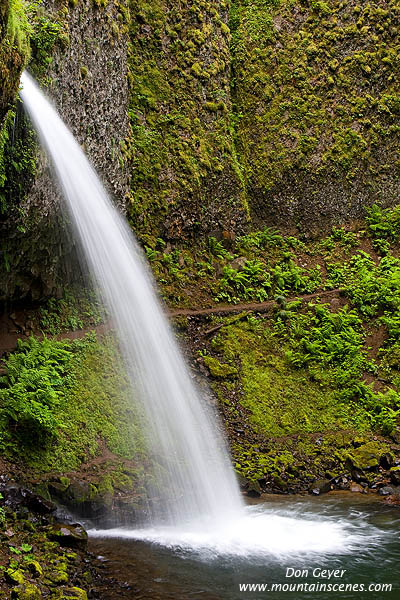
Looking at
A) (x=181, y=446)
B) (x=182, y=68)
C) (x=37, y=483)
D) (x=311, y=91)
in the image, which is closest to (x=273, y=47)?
(x=311, y=91)

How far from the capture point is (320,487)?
994 cm

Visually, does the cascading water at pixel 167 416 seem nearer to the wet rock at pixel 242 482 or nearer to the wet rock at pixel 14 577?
the wet rock at pixel 242 482

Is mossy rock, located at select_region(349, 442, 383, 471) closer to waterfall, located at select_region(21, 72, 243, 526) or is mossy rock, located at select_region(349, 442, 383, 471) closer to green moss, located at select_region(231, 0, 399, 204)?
waterfall, located at select_region(21, 72, 243, 526)

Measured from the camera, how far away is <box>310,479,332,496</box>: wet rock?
984 centimetres

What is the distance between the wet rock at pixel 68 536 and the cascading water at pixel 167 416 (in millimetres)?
869

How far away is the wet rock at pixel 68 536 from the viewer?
6684 mm

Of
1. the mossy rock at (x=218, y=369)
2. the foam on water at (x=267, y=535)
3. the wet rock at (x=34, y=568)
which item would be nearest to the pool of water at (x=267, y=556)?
the foam on water at (x=267, y=535)

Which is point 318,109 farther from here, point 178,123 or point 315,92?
point 178,123

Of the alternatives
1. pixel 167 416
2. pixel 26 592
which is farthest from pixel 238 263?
pixel 26 592

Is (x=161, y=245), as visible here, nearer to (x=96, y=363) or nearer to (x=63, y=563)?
(x=96, y=363)

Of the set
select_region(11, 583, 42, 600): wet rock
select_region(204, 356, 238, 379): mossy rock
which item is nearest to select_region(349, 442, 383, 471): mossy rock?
select_region(204, 356, 238, 379): mossy rock

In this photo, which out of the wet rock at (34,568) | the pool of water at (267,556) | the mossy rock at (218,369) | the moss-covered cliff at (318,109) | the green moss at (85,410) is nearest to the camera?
the wet rock at (34,568)

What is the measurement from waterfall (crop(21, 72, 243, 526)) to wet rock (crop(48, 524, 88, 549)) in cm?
163

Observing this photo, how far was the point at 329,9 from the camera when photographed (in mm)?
19422
